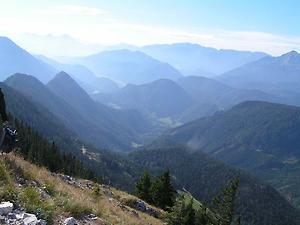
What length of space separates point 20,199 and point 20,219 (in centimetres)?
228

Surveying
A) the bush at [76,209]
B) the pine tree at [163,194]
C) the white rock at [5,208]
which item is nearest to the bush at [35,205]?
the white rock at [5,208]

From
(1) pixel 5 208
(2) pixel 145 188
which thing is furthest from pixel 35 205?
(2) pixel 145 188

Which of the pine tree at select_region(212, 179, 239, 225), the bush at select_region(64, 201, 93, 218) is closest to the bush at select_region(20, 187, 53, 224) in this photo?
the bush at select_region(64, 201, 93, 218)

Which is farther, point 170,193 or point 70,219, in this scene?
point 170,193

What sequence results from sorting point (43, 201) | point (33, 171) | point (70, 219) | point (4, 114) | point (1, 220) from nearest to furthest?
point (1, 220), point (70, 219), point (43, 201), point (33, 171), point (4, 114)

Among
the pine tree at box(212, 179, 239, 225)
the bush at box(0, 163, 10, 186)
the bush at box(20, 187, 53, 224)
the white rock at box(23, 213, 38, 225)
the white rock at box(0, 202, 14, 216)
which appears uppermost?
the white rock at box(0, 202, 14, 216)

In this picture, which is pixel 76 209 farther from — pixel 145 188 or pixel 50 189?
pixel 145 188

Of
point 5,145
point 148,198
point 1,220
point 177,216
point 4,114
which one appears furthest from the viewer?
point 148,198

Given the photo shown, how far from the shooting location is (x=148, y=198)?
191 feet

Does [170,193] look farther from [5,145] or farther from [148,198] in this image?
[5,145]

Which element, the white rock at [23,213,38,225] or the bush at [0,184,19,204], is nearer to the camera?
the white rock at [23,213,38,225]

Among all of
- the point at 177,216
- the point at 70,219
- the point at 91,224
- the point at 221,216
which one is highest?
the point at 70,219

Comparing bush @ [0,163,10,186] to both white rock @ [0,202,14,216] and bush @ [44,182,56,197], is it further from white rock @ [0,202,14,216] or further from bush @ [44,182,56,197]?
white rock @ [0,202,14,216]

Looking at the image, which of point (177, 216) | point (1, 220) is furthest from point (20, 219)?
point (177, 216)
